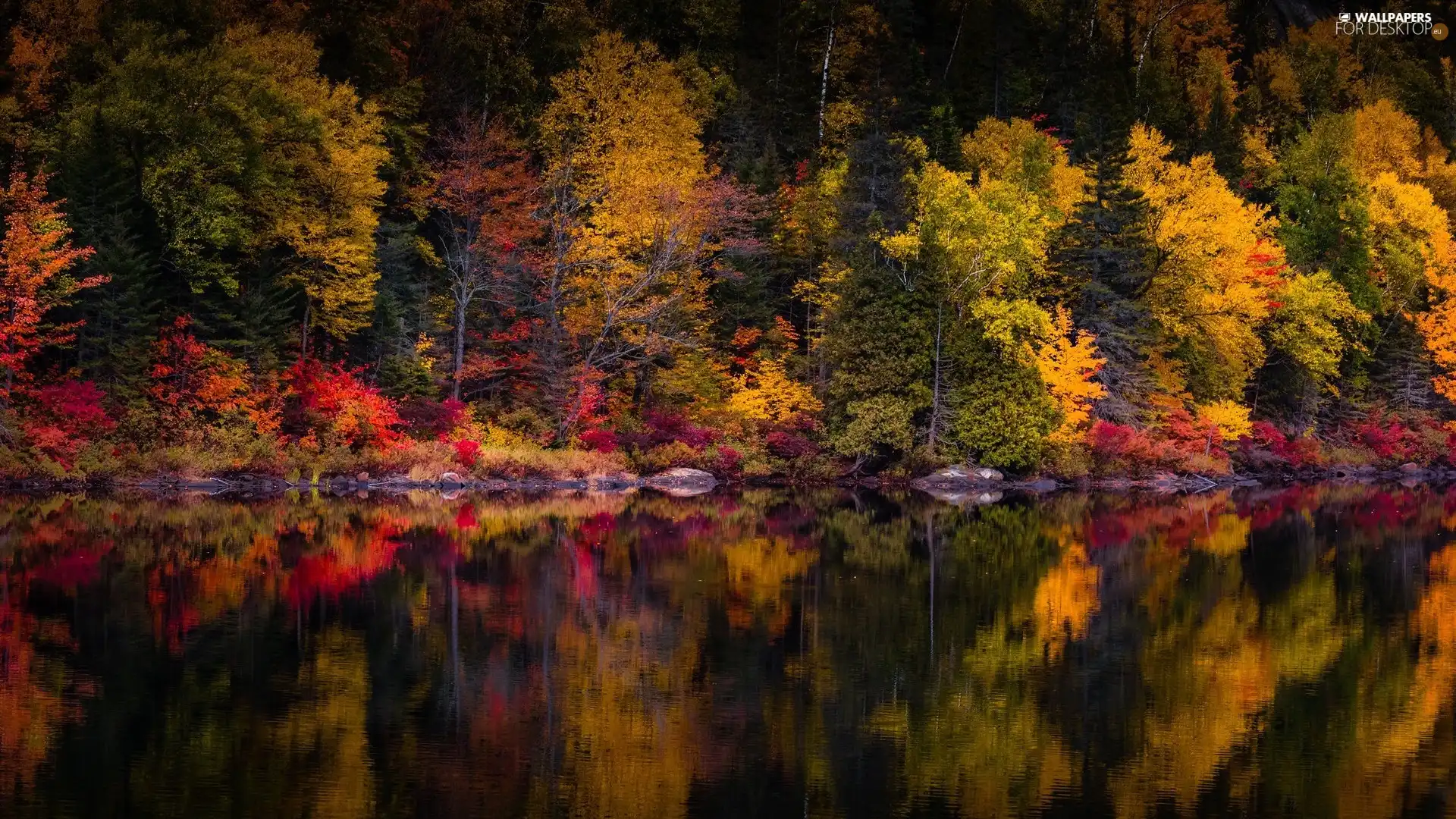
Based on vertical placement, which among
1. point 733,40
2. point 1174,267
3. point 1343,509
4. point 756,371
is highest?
point 733,40

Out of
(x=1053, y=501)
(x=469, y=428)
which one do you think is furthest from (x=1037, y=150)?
(x=469, y=428)

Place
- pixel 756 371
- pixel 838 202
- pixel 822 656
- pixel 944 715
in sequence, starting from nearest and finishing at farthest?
pixel 944 715, pixel 822 656, pixel 838 202, pixel 756 371

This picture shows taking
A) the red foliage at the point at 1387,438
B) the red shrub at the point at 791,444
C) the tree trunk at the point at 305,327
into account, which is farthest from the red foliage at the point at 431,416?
the red foliage at the point at 1387,438

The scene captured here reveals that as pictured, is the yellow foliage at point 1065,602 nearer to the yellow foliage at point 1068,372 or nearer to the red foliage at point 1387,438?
the yellow foliage at point 1068,372

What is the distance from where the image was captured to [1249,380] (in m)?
63.3

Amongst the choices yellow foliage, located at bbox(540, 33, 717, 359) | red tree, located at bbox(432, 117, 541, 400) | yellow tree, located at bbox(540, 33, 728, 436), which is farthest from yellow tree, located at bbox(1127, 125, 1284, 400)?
red tree, located at bbox(432, 117, 541, 400)

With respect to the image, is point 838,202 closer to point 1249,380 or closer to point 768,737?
point 1249,380

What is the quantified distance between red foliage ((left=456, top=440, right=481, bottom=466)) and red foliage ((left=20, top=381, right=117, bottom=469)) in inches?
418

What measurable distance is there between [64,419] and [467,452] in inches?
466

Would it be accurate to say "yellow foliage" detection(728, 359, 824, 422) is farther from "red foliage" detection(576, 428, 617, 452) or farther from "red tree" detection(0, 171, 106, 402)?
"red tree" detection(0, 171, 106, 402)

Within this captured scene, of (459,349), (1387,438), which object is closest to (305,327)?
(459,349)

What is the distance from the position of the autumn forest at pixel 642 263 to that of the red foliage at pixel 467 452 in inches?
6.3

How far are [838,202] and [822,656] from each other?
37271 millimetres

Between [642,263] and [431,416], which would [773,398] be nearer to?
[642,263]
